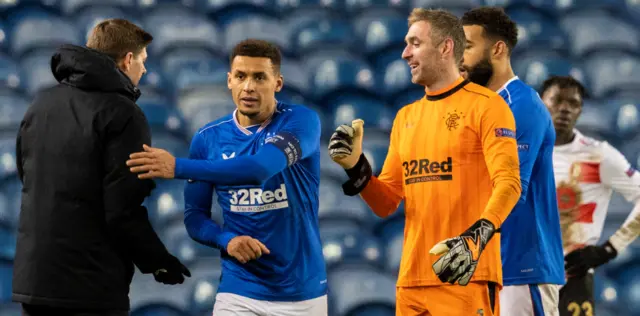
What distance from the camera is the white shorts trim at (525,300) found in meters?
3.88

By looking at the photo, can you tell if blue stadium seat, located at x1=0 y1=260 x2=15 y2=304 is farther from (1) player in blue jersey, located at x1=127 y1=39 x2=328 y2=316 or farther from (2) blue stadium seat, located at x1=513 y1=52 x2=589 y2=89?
(2) blue stadium seat, located at x1=513 y1=52 x2=589 y2=89

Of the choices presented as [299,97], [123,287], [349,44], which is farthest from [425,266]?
[349,44]

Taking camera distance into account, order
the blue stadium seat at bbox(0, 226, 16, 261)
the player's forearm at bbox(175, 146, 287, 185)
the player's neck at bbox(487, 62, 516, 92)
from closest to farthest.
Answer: the player's forearm at bbox(175, 146, 287, 185) < the player's neck at bbox(487, 62, 516, 92) < the blue stadium seat at bbox(0, 226, 16, 261)

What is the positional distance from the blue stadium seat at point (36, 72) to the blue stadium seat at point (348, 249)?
248 centimetres

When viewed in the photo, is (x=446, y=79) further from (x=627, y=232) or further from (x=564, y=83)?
(x=627, y=232)

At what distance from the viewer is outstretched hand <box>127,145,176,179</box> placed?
3.14 m

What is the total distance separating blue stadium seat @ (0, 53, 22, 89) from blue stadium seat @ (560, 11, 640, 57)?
15.5 ft

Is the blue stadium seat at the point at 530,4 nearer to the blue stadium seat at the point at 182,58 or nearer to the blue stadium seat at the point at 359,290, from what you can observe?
the blue stadium seat at the point at 182,58

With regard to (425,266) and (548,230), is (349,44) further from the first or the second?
(425,266)

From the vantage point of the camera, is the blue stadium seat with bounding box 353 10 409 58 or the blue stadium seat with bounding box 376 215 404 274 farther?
the blue stadium seat with bounding box 353 10 409 58

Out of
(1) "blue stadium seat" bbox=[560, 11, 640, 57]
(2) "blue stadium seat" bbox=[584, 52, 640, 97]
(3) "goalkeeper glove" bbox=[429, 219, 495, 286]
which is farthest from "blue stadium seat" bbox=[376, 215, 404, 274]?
(3) "goalkeeper glove" bbox=[429, 219, 495, 286]

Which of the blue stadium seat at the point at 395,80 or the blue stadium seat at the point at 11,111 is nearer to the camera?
the blue stadium seat at the point at 11,111

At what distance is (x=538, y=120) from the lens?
12.7 ft

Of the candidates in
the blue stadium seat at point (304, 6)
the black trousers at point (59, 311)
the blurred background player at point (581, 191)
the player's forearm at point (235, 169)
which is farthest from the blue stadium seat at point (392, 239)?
the black trousers at point (59, 311)
